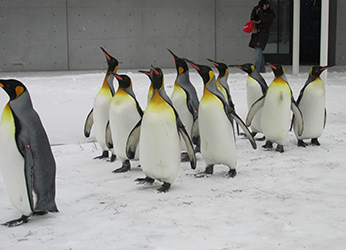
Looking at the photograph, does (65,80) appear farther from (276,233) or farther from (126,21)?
(276,233)

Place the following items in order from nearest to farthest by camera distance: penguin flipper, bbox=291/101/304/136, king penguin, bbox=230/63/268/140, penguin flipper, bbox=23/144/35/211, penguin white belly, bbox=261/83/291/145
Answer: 1. penguin flipper, bbox=23/144/35/211
2. penguin white belly, bbox=261/83/291/145
3. penguin flipper, bbox=291/101/304/136
4. king penguin, bbox=230/63/268/140

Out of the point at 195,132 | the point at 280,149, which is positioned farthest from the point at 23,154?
the point at 280,149

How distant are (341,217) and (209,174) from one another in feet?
4.13

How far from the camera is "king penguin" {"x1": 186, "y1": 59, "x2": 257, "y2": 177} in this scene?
3256 mm

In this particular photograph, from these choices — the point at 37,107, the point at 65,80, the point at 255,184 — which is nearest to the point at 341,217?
the point at 255,184

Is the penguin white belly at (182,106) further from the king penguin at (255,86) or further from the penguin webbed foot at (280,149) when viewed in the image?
the king penguin at (255,86)

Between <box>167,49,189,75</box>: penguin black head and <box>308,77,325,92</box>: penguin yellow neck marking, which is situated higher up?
<box>167,49,189,75</box>: penguin black head

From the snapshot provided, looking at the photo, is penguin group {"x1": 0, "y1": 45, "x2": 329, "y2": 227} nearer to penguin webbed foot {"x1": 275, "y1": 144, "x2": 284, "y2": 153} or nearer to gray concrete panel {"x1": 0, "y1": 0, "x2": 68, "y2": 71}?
penguin webbed foot {"x1": 275, "y1": 144, "x2": 284, "y2": 153}

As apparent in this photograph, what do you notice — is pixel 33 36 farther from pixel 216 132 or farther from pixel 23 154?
pixel 23 154

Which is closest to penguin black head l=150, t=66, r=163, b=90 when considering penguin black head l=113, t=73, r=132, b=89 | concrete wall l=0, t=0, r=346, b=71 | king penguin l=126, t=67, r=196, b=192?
king penguin l=126, t=67, r=196, b=192

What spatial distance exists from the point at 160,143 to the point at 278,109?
1.67 metres

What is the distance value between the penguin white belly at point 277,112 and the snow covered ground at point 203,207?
0.22m

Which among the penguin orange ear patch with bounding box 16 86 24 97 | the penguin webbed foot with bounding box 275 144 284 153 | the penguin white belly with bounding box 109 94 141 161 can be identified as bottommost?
the penguin webbed foot with bounding box 275 144 284 153

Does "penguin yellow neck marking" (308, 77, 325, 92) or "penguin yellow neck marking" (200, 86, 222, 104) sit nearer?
"penguin yellow neck marking" (200, 86, 222, 104)
